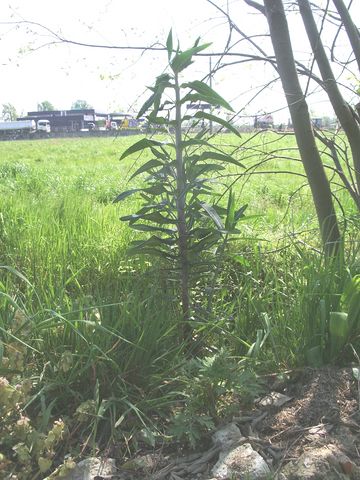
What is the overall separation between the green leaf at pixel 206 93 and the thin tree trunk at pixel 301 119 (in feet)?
1.95

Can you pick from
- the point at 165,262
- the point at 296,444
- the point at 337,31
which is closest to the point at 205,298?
the point at 165,262

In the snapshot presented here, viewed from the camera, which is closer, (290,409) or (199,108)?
(290,409)

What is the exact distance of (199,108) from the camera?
259 centimetres

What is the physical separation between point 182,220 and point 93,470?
1126 millimetres

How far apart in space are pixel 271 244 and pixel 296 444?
6.50ft

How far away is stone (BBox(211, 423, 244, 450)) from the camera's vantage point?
1.69 metres

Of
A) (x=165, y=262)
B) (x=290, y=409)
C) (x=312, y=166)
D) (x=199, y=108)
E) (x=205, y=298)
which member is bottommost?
(x=290, y=409)

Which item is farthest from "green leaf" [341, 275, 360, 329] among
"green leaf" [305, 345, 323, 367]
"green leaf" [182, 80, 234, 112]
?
"green leaf" [182, 80, 234, 112]

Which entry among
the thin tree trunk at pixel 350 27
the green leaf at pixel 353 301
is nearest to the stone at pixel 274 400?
the green leaf at pixel 353 301

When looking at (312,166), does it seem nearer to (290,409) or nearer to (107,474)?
(290,409)

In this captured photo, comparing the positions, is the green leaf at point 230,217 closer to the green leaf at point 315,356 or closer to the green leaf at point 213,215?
the green leaf at point 213,215

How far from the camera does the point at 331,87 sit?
9.32ft

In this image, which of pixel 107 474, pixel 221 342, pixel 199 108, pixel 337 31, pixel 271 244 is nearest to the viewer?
pixel 107 474

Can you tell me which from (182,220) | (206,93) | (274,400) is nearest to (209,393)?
(274,400)
